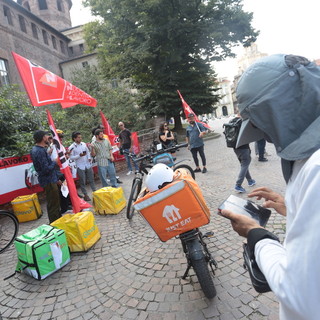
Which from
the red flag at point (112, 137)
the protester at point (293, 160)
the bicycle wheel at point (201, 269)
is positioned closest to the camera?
the protester at point (293, 160)

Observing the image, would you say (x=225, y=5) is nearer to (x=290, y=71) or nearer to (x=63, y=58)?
(x=290, y=71)

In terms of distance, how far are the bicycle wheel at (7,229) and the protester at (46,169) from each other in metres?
0.65

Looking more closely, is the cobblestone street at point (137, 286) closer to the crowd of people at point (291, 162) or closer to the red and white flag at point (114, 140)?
the crowd of people at point (291, 162)

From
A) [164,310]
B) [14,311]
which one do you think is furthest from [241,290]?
[14,311]

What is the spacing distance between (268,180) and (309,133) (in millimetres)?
5679

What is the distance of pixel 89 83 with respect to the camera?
1894 cm

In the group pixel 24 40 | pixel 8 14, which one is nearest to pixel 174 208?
pixel 24 40

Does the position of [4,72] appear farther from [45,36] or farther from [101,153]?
[101,153]

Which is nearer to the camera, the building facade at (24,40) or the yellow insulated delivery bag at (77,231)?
the yellow insulated delivery bag at (77,231)

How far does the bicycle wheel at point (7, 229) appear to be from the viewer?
4293 mm

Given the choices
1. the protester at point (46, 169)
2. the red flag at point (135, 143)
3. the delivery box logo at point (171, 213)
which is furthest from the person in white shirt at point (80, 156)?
the delivery box logo at point (171, 213)

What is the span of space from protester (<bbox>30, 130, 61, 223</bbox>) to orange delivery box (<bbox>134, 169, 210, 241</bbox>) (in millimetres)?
3042

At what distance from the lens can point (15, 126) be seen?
792 cm

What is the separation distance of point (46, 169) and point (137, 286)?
2.88m
